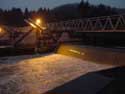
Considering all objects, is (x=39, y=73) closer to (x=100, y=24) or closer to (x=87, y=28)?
(x=100, y=24)

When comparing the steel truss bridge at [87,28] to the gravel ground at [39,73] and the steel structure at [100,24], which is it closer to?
the steel structure at [100,24]

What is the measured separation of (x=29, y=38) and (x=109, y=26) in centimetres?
763

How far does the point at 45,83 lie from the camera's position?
31.0 feet

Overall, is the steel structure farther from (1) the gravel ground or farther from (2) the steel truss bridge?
(1) the gravel ground

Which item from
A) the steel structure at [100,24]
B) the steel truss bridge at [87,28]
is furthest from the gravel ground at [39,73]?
the steel structure at [100,24]

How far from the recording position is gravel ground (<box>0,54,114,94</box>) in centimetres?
894

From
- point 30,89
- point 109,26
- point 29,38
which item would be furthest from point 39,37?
point 30,89

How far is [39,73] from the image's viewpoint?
443 inches

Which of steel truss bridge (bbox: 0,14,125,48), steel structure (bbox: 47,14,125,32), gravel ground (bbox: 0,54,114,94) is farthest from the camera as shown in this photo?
steel structure (bbox: 47,14,125,32)

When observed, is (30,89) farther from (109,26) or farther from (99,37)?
(99,37)

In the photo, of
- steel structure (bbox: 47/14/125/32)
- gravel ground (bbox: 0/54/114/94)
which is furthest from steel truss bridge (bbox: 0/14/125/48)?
gravel ground (bbox: 0/54/114/94)

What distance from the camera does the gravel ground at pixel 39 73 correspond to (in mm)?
8938

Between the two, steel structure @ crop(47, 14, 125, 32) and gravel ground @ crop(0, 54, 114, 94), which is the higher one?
steel structure @ crop(47, 14, 125, 32)

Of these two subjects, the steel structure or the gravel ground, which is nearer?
the gravel ground
